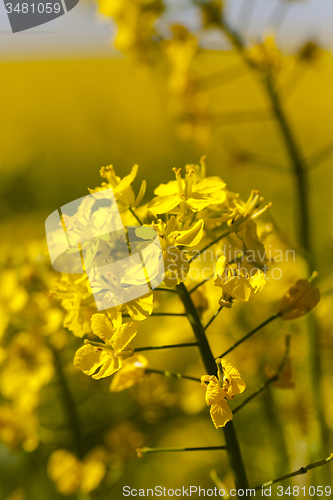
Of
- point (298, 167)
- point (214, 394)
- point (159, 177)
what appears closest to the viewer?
point (214, 394)

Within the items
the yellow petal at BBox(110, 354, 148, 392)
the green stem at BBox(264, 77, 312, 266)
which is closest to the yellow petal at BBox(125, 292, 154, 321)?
the yellow petal at BBox(110, 354, 148, 392)

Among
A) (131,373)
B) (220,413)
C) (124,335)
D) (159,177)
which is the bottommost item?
(159,177)

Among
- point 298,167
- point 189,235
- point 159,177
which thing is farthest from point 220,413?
point 159,177

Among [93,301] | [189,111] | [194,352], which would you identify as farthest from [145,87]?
[93,301]

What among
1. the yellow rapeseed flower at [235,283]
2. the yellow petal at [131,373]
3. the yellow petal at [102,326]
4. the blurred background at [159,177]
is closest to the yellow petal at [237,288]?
the yellow rapeseed flower at [235,283]

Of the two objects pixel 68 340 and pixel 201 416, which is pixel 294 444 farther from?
pixel 68 340

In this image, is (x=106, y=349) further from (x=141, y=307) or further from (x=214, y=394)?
(x=214, y=394)
